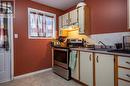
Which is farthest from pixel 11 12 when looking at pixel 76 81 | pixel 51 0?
pixel 76 81

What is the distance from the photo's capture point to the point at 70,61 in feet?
10.8

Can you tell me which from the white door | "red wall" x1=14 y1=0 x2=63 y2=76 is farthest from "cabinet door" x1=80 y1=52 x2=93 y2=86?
the white door

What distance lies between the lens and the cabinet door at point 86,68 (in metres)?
2.70

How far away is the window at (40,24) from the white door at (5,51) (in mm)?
723

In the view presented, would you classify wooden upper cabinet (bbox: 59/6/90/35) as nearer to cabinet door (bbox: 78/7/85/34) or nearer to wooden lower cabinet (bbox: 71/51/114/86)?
cabinet door (bbox: 78/7/85/34)

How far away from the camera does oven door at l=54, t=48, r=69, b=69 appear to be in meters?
3.44

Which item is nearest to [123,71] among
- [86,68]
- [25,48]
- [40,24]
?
[86,68]

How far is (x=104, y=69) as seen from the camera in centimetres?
236

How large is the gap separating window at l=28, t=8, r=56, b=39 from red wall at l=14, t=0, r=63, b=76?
16cm

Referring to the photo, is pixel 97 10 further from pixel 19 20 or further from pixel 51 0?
pixel 19 20

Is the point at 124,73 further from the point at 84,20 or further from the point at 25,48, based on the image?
the point at 25,48

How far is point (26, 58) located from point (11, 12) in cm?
143

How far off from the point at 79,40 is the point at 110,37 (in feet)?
3.44

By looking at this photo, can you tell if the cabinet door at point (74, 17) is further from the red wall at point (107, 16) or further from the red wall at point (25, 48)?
the red wall at point (25, 48)
